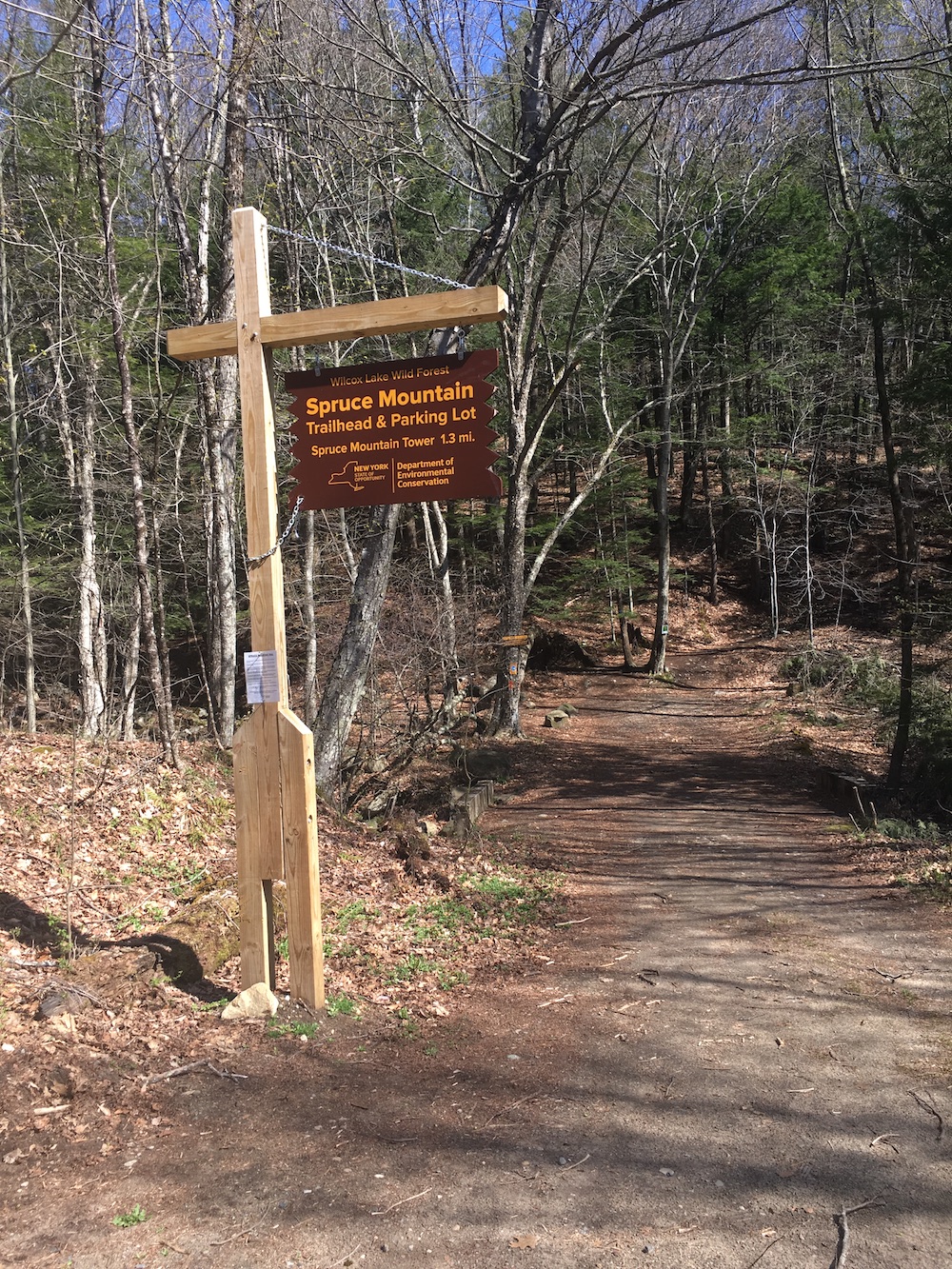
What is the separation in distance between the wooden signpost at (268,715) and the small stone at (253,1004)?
0.18ft

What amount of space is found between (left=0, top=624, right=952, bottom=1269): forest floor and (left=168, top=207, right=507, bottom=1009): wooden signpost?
18.5 inches

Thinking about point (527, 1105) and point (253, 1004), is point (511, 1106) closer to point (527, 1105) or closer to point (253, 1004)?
point (527, 1105)

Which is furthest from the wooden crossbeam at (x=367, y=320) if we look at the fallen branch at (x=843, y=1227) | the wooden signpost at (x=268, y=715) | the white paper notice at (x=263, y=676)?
the fallen branch at (x=843, y=1227)

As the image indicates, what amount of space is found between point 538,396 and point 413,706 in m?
16.2

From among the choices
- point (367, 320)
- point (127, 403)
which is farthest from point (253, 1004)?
point (127, 403)

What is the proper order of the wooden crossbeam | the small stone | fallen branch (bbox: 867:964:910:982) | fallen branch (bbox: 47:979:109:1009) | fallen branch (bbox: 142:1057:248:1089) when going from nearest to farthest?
1. fallen branch (bbox: 142:1057:248:1089)
2. fallen branch (bbox: 47:979:109:1009)
3. the wooden crossbeam
4. the small stone
5. fallen branch (bbox: 867:964:910:982)

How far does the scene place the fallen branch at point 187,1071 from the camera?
149 inches

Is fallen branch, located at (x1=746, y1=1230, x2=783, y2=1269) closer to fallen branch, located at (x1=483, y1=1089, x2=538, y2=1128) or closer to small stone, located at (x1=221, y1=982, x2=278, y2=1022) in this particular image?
fallen branch, located at (x1=483, y1=1089, x2=538, y2=1128)

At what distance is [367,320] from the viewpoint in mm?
4422

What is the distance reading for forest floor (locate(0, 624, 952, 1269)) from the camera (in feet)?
9.41

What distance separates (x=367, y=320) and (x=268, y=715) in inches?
79.7

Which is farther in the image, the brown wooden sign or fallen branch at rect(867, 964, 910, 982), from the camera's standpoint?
fallen branch at rect(867, 964, 910, 982)

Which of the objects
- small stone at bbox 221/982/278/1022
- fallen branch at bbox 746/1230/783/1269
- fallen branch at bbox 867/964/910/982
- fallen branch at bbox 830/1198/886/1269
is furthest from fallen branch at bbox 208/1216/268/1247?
fallen branch at bbox 867/964/910/982

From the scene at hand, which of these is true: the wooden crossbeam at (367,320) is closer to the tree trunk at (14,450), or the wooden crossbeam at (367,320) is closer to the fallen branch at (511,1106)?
the fallen branch at (511,1106)
